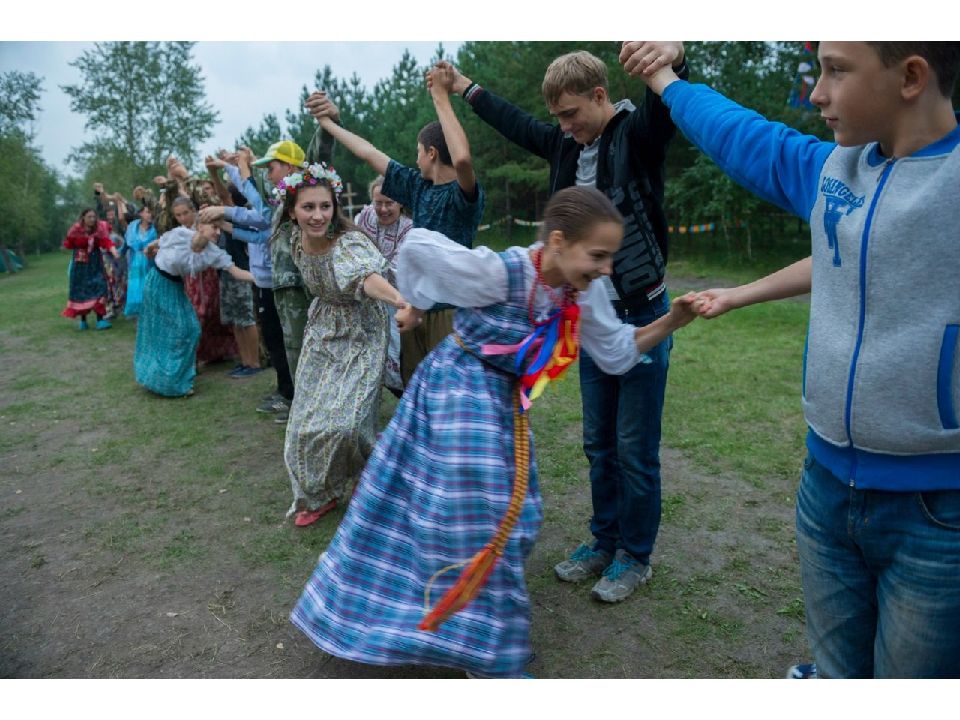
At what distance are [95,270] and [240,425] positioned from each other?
6.81 meters

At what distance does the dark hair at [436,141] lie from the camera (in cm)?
392

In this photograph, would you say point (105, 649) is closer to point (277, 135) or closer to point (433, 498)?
point (433, 498)

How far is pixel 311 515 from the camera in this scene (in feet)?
13.9

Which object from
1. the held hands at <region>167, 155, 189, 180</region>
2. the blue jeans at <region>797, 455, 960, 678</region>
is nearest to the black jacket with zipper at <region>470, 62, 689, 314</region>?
the blue jeans at <region>797, 455, 960, 678</region>

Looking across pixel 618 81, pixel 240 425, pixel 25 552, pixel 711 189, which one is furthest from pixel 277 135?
pixel 25 552

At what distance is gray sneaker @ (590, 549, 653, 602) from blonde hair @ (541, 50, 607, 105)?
2.01m

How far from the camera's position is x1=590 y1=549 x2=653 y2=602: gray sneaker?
128 inches

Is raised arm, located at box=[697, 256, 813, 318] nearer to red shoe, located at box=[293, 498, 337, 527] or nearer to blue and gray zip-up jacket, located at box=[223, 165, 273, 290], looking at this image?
red shoe, located at box=[293, 498, 337, 527]

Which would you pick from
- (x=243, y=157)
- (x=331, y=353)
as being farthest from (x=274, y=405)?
Answer: (x=331, y=353)

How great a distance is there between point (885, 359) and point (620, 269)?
4.93 feet

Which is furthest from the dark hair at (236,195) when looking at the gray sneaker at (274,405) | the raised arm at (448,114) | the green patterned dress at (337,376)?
the raised arm at (448,114)

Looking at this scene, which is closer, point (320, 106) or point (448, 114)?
point (448, 114)

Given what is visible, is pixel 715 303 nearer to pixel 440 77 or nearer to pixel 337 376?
pixel 440 77

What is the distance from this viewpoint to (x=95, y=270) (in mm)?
11445
